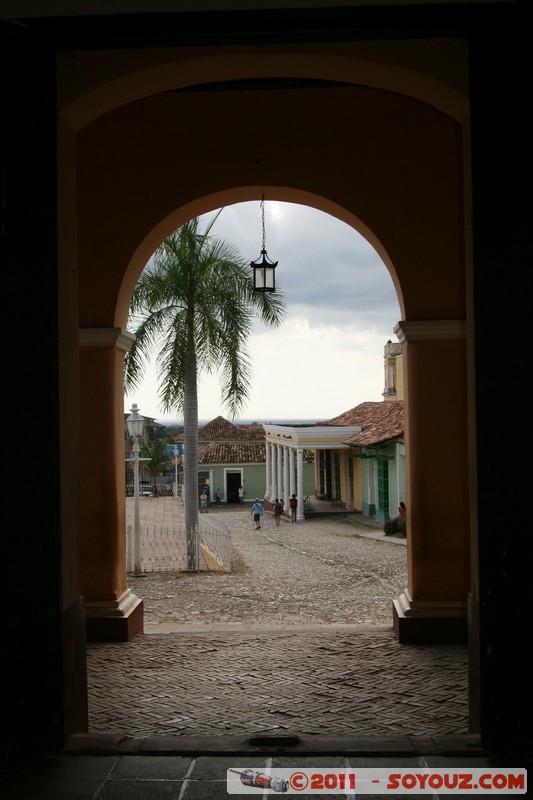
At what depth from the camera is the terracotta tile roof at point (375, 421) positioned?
23.8m

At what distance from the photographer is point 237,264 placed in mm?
13414

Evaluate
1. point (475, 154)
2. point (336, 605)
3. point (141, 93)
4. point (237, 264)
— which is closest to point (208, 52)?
point (141, 93)

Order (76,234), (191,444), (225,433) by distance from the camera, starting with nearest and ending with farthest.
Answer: (76,234) → (191,444) → (225,433)

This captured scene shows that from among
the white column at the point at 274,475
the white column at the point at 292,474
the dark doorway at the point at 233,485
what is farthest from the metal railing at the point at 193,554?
the dark doorway at the point at 233,485

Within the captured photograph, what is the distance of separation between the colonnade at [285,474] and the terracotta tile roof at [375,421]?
7.29 feet

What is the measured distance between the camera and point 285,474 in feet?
100

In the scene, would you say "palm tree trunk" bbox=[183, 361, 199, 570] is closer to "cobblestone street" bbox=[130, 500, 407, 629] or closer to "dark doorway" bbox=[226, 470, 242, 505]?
"cobblestone street" bbox=[130, 500, 407, 629]

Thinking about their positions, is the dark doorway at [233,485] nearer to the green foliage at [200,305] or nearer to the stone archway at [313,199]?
the green foliage at [200,305]

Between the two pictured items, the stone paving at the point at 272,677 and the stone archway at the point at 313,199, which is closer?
the stone paving at the point at 272,677

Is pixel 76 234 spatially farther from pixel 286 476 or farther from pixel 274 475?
pixel 274 475

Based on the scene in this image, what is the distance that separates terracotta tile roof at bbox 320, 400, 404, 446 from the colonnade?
7.29 ft

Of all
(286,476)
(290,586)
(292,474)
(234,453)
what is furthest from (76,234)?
(234,453)

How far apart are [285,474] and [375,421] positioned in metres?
5.23

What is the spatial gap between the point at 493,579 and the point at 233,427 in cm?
4283
